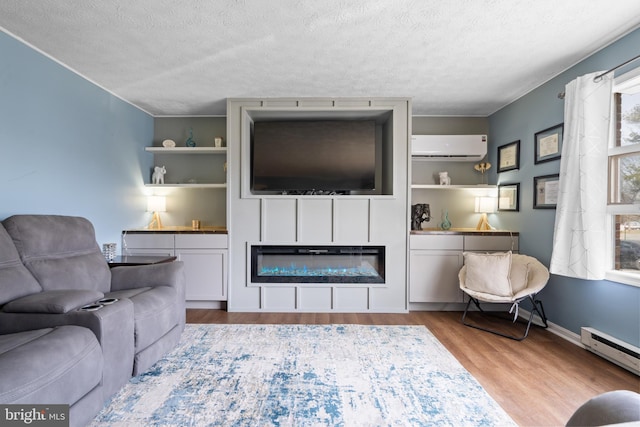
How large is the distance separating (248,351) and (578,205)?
2824 millimetres

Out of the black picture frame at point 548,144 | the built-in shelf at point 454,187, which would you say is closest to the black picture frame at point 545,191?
the black picture frame at point 548,144

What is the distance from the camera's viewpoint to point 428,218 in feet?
12.3

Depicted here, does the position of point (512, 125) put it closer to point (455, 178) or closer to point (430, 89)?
point (455, 178)

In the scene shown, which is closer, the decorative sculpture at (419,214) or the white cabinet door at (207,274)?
the white cabinet door at (207,274)

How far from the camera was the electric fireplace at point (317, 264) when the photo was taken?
351 centimetres

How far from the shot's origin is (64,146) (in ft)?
8.77

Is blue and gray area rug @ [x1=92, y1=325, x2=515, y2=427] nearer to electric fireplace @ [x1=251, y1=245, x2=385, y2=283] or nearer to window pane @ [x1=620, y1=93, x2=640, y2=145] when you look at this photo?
electric fireplace @ [x1=251, y1=245, x2=385, y2=283]

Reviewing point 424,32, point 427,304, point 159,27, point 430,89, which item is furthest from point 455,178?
point 159,27

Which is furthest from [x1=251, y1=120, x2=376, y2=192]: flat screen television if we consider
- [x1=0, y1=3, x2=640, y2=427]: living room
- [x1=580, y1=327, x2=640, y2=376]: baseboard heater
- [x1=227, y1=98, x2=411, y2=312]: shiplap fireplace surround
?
[x1=580, y1=327, x2=640, y2=376]: baseboard heater

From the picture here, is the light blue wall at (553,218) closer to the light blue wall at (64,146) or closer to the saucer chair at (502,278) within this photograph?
the saucer chair at (502,278)

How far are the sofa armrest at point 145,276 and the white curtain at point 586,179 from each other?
10.5 feet

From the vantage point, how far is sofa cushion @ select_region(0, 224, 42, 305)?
5.77 ft

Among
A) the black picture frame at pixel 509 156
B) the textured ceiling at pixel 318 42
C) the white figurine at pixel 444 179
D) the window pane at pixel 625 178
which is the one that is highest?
→ the textured ceiling at pixel 318 42

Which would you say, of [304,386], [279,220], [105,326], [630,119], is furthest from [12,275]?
[630,119]
